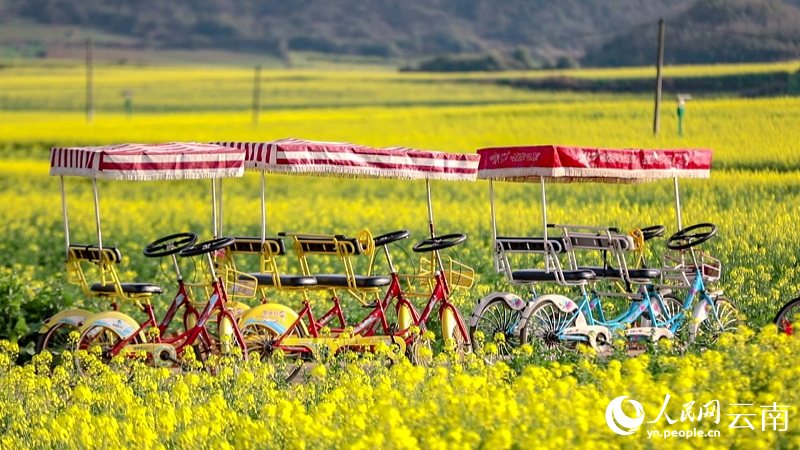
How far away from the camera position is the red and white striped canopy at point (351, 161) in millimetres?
14039

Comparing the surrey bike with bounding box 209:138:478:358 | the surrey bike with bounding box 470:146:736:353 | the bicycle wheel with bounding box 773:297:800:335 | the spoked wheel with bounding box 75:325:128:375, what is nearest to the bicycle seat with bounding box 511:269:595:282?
the surrey bike with bounding box 470:146:736:353

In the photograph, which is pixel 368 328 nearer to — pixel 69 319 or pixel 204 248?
pixel 204 248

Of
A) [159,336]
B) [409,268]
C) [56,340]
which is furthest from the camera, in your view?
[409,268]

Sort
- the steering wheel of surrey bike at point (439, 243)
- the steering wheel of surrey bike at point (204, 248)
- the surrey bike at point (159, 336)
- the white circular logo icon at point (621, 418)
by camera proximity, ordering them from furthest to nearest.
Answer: the steering wheel of surrey bike at point (439, 243) → the surrey bike at point (159, 336) → the steering wheel of surrey bike at point (204, 248) → the white circular logo icon at point (621, 418)

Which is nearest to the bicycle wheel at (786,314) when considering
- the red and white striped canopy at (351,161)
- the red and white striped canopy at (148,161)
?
the red and white striped canopy at (351,161)

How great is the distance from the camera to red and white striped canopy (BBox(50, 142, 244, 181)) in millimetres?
13234

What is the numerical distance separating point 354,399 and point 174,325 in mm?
7630

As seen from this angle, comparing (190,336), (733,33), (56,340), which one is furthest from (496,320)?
(733,33)

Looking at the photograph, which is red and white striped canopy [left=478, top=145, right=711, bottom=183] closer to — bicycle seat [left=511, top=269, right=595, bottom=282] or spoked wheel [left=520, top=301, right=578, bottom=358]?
bicycle seat [left=511, top=269, right=595, bottom=282]

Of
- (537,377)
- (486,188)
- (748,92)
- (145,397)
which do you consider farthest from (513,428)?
(748,92)

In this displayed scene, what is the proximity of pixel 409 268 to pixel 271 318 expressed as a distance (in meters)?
7.33

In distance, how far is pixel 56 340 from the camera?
14.2m

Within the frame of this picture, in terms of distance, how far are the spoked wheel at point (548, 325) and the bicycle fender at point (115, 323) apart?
3445mm

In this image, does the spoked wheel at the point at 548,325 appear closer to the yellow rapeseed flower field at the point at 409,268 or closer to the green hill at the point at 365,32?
the yellow rapeseed flower field at the point at 409,268
